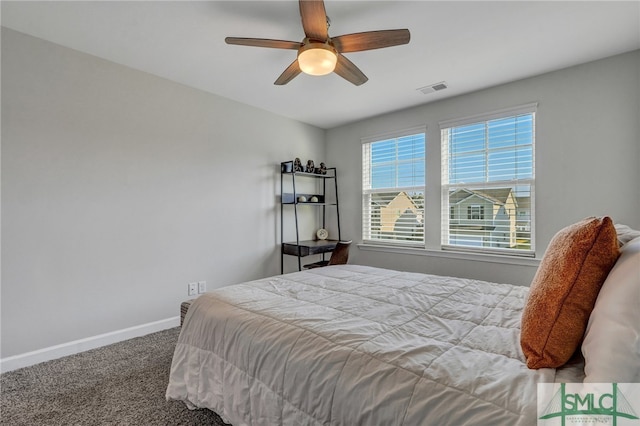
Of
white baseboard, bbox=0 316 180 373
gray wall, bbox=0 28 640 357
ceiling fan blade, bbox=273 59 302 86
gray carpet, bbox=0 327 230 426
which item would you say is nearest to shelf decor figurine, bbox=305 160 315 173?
gray wall, bbox=0 28 640 357

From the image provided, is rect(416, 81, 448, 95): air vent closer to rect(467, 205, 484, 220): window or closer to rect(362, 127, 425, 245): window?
rect(362, 127, 425, 245): window

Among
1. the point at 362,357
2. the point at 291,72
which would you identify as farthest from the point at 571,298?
the point at 291,72

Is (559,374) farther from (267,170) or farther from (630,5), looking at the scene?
(267,170)

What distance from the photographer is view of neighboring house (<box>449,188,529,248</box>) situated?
3.14m

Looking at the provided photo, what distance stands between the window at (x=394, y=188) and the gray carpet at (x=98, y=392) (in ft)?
9.53

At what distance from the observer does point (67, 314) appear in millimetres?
2467

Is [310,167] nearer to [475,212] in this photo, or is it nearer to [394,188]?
[394,188]

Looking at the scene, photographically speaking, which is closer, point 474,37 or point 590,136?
point 474,37

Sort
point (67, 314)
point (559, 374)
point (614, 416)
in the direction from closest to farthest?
point (614, 416) → point (559, 374) → point (67, 314)

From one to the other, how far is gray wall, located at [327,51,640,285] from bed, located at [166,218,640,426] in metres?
1.50

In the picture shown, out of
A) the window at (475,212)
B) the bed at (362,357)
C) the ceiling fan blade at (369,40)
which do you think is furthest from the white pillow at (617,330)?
the window at (475,212)

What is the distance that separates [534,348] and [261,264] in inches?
130

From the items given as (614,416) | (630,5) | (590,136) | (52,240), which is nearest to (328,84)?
(630,5)

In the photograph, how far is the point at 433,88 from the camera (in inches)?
127
